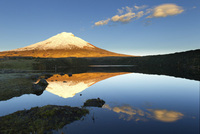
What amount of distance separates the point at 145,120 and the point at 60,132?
842 cm

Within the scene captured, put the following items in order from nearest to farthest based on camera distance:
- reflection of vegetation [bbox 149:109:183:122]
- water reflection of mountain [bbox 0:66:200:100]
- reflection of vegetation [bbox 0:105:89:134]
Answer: reflection of vegetation [bbox 0:105:89:134] → reflection of vegetation [bbox 149:109:183:122] → water reflection of mountain [bbox 0:66:200:100]

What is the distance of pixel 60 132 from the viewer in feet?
37.9

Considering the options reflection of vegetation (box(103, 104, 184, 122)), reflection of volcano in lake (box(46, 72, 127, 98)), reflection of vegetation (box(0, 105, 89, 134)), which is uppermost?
reflection of vegetation (box(0, 105, 89, 134))

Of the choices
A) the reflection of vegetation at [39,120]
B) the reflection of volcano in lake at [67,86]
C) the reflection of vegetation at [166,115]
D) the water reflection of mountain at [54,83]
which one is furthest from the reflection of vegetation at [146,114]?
the water reflection of mountain at [54,83]

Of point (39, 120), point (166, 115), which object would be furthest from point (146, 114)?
point (39, 120)

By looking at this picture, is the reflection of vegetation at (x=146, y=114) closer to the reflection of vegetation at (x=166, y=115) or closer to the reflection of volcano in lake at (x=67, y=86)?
the reflection of vegetation at (x=166, y=115)

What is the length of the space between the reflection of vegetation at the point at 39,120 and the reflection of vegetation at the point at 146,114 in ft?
14.2

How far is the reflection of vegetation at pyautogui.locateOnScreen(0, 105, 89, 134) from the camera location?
11770 millimetres

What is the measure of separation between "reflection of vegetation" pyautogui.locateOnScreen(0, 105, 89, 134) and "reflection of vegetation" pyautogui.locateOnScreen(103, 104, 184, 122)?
4.32 meters

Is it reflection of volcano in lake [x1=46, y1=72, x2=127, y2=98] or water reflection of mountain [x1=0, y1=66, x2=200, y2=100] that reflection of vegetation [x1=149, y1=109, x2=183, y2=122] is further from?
water reflection of mountain [x1=0, y1=66, x2=200, y2=100]

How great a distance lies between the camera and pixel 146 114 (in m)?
15.7

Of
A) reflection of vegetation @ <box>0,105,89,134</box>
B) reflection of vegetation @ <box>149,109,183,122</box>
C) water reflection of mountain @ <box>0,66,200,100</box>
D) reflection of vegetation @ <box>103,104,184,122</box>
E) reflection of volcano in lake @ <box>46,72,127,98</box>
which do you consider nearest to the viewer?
reflection of vegetation @ <box>0,105,89,134</box>

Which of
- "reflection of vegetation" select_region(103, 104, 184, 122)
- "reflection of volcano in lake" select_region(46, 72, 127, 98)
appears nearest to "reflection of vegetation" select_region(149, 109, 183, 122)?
"reflection of vegetation" select_region(103, 104, 184, 122)

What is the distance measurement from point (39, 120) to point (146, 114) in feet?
37.7
